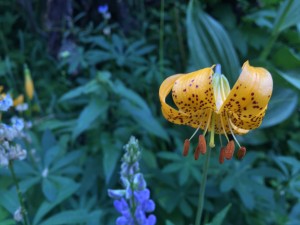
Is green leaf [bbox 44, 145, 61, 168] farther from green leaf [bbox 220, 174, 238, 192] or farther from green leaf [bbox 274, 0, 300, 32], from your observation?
green leaf [bbox 274, 0, 300, 32]

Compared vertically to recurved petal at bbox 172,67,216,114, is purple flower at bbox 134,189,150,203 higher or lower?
lower

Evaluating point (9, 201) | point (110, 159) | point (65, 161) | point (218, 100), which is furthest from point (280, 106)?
point (9, 201)

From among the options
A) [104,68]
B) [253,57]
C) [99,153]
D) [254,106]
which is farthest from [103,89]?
[253,57]

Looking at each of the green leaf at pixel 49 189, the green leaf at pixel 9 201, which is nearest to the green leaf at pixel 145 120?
the green leaf at pixel 49 189

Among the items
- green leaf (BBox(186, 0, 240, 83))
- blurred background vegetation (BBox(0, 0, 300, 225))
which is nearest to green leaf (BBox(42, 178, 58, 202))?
blurred background vegetation (BBox(0, 0, 300, 225))

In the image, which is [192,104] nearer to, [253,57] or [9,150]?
[9,150]

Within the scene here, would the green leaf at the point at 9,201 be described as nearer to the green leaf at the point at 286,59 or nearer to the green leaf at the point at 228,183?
the green leaf at the point at 228,183
